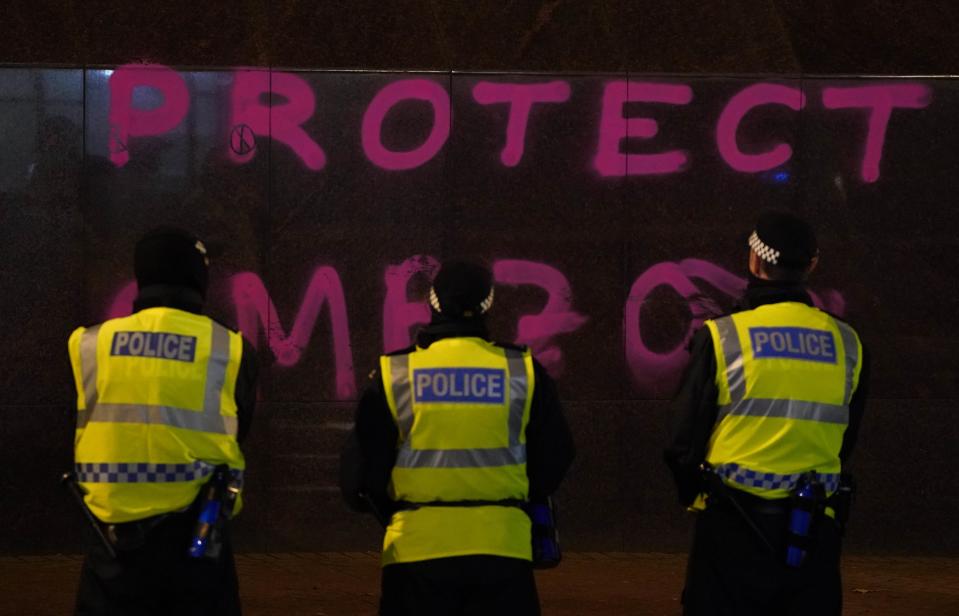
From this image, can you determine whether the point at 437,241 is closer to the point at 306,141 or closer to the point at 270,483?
the point at 306,141

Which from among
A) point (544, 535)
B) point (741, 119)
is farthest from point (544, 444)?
point (741, 119)

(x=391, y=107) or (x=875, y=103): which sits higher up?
(x=875, y=103)

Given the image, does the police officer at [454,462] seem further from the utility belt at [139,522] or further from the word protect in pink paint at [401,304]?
the word protect in pink paint at [401,304]

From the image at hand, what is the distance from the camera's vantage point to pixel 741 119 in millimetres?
9445

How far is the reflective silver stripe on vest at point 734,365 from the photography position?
4.95 meters

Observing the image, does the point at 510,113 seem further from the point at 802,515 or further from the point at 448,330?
the point at 802,515

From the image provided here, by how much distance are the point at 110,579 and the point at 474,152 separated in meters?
5.16

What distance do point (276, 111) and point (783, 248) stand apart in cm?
491

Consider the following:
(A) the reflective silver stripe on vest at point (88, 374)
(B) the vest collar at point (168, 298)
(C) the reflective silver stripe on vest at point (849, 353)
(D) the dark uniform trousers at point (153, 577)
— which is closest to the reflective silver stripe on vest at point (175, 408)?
(A) the reflective silver stripe on vest at point (88, 374)

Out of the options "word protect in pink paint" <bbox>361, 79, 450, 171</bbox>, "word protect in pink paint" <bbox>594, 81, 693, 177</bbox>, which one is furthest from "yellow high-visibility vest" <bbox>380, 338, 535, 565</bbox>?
"word protect in pink paint" <bbox>594, 81, 693, 177</bbox>

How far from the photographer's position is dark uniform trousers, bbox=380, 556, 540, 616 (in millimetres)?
4820

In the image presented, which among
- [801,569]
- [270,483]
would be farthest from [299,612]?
[801,569]

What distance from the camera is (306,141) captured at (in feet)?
30.6

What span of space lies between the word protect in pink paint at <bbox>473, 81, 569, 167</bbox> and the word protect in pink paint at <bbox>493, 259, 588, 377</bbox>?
66 cm
